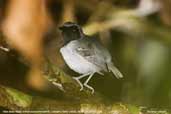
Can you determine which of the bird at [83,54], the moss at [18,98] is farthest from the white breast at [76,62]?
the moss at [18,98]

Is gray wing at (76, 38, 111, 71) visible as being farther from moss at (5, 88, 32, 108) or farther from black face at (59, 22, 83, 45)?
moss at (5, 88, 32, 108)

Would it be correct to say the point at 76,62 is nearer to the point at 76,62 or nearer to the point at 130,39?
the point at 76,62

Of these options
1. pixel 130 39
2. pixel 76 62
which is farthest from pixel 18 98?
pixel 130 39

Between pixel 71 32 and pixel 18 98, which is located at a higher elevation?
pixel 71 32

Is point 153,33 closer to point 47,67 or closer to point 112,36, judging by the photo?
point 112,36

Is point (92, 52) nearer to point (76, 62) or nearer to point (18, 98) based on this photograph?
point (76, 62)

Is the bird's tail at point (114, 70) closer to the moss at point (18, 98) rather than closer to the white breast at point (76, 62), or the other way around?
the white breast at point (76, 62)

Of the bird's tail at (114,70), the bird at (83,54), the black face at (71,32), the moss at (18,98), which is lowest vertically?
the moss at (18,98)
